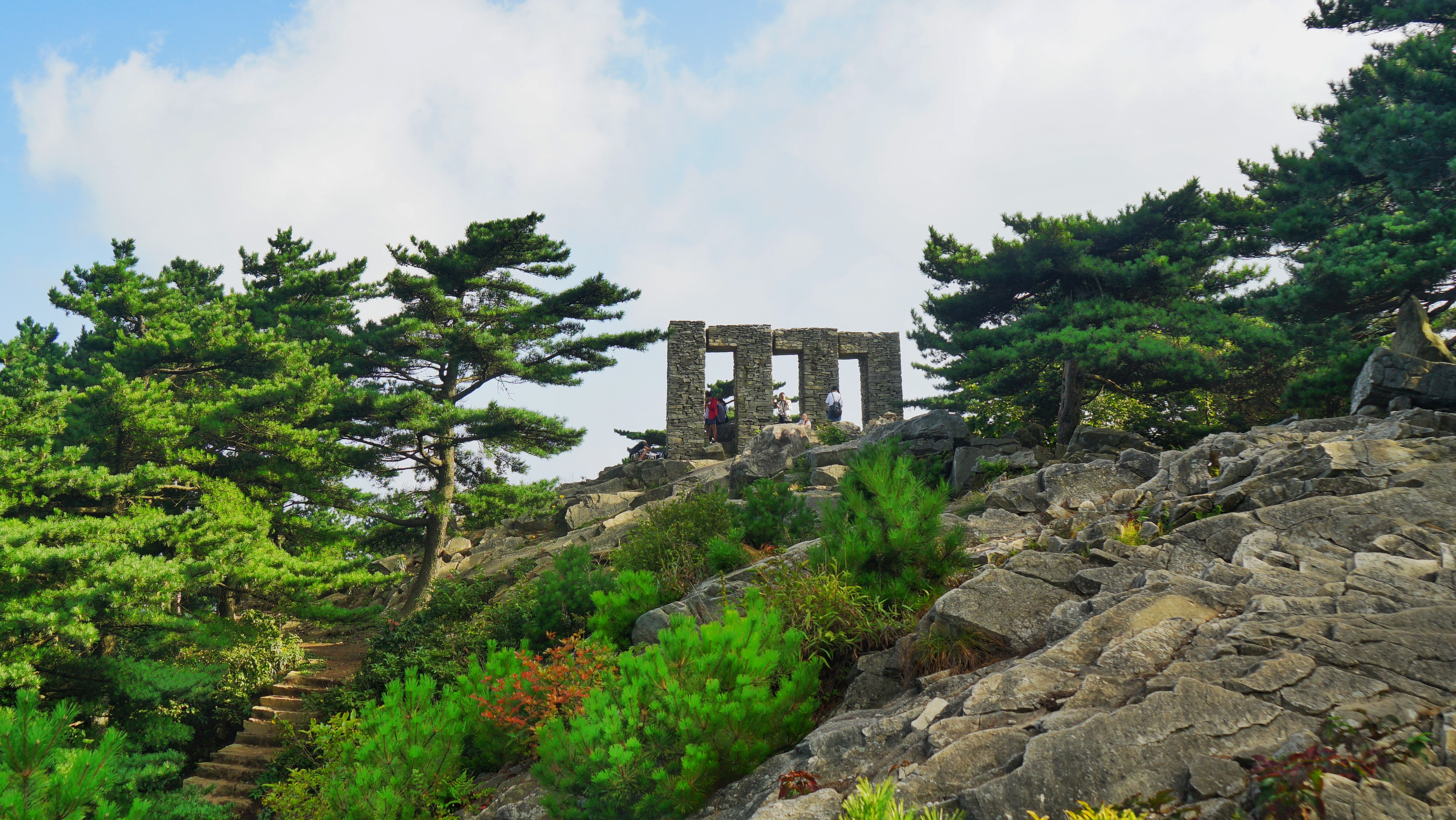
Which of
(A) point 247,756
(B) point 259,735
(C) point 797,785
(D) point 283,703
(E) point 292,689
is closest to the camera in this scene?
(C) point 797,785

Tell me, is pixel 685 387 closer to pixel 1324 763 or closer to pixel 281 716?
pixel 281 716

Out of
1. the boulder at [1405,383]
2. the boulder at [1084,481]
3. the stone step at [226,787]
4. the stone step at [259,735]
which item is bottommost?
the stone step at [226,787]

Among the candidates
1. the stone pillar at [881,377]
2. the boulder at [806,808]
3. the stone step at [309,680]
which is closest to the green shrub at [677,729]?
the boulder at [806,808]

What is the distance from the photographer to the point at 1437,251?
33.9 feet

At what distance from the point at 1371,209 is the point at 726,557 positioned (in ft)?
42.9

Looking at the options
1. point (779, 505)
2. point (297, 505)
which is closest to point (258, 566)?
point (297, 505)

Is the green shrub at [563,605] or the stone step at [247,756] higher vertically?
the green shrub at [563,605]

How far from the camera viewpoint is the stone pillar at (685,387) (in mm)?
24328

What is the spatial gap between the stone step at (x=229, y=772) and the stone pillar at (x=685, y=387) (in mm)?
14154

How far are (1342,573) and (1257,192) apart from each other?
12.3m

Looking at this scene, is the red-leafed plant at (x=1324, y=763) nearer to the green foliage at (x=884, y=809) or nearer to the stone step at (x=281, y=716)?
the green foliage at (x=884, y=809)

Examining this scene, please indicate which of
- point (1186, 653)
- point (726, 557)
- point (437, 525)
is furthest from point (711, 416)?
point (1186, 653)

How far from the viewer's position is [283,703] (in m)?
13.0

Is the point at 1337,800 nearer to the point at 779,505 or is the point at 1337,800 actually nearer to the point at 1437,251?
the point at 779,505
